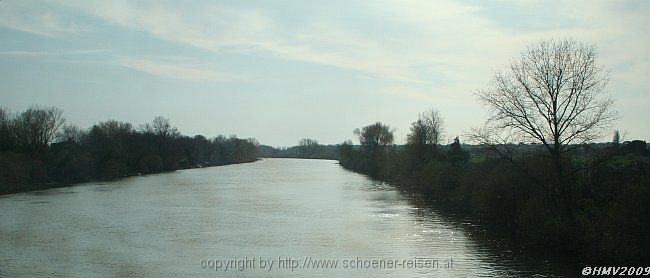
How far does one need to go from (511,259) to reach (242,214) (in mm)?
16820

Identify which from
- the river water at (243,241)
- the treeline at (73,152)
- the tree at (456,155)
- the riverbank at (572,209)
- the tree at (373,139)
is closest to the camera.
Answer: the riverbank at (572,209)

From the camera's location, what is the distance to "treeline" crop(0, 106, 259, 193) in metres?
56.6

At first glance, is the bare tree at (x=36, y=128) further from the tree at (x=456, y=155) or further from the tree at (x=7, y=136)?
the tree at (x=456, y=155)

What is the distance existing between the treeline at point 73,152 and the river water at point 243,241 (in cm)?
2109

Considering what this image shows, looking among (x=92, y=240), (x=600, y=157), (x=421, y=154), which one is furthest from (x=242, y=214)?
(x=421, y=154)

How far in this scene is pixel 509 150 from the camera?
76.6 ft

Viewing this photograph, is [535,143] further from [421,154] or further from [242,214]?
[421,154]

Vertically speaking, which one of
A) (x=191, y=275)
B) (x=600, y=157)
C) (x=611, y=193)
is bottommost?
(x=191, y=275)

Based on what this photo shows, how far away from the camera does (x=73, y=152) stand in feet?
221

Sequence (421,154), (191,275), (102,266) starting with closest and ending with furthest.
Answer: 1. (191,275)
2. (102,266)
3. (421,154)

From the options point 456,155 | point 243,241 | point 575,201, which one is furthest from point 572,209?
point 456,155

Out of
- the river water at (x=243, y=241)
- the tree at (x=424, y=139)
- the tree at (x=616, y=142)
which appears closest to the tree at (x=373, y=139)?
the tree at (x=424, y=139)

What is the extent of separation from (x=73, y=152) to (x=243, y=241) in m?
52.1

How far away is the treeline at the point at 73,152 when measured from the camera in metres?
56.6
